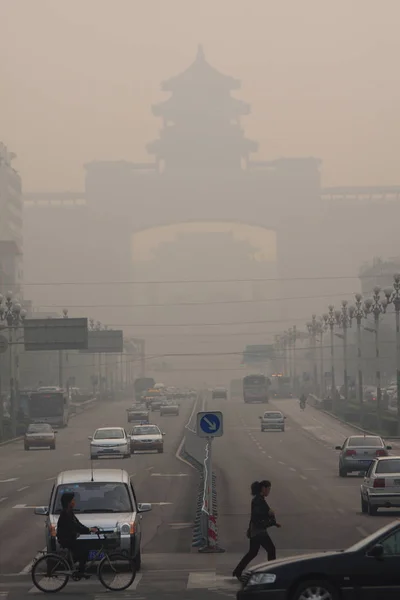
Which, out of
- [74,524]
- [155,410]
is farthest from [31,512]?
[155,410]

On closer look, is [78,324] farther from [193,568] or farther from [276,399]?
[276,399]

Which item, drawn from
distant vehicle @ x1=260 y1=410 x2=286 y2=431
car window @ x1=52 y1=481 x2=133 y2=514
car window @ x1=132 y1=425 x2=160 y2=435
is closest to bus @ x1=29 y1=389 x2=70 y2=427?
distant vehicle @ x1=260 y1=410 x2=286 y2=431

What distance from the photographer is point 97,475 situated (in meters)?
25.4

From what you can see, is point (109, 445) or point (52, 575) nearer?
point (52, 575)

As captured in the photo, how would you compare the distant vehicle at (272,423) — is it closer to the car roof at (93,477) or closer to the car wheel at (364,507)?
the car wheel at (364,507)

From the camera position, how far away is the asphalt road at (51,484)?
29.9 metres

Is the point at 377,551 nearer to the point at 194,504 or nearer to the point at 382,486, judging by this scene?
the point at 382,486

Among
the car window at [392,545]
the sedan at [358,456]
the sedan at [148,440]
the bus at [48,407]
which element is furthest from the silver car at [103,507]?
the bus at [48,407]

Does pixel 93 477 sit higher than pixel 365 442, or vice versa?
pixel 93 477

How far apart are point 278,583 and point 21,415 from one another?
99.1 metres

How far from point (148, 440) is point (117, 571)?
5158 cm

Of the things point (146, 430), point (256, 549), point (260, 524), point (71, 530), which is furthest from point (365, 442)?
point (71, 530)

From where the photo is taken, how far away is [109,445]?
68000 mm

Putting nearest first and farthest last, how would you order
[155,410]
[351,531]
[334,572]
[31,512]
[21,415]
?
→ [334,572]
[351,531]
[31,512]
[21,415]
[155,410]
